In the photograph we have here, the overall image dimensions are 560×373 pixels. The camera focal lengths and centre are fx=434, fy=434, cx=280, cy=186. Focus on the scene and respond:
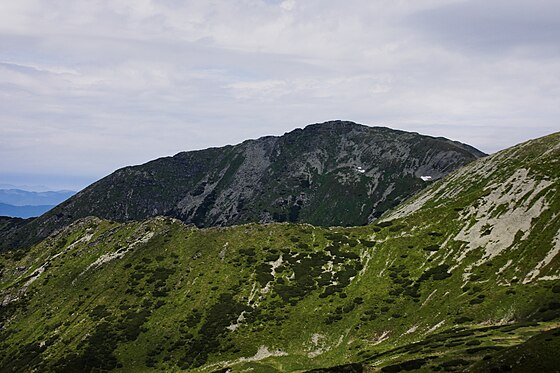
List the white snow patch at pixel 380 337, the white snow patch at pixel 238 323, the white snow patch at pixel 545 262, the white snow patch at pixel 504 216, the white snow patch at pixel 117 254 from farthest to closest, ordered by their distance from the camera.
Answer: the white snow patch at pixel 117 254, the white snow patch at pixel 238 323, the white snow patch at pixel 504 216, the white snow patch at pixel 380 337, the white snow patch at pixel 545 262

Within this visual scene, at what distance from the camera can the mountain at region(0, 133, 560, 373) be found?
79312 mm

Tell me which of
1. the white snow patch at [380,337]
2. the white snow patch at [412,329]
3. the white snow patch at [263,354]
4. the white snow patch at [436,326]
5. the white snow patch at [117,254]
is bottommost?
the white snow patch at [263,354]

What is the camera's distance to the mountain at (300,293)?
260ft

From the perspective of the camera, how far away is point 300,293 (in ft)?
355

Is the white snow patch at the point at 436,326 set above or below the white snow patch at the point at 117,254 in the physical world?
below

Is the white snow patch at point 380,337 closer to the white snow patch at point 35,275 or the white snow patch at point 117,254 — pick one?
the white snow patch at point 117,254

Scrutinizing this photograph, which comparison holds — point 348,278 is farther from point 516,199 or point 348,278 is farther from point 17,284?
point 17,284

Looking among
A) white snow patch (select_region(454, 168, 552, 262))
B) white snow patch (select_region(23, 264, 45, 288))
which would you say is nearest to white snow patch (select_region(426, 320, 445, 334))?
white snow patch (select_region(454, 168, 552, 262))

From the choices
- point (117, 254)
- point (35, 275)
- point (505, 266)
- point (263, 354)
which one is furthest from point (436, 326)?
point (35, 275)

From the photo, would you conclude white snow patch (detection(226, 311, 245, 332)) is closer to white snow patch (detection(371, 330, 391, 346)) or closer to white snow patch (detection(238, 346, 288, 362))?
white snow patch (detection(238, 346, 288, 362))

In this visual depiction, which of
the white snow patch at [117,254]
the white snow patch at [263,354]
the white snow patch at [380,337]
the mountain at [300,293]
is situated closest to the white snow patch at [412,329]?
the mountain at [300,293]

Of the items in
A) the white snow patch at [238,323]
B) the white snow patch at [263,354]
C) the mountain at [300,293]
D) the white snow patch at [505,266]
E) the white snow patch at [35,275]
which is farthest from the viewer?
the white snow patch at [35,275]

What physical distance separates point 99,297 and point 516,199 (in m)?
116

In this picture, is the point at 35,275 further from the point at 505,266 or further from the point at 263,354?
the point at 505,266
